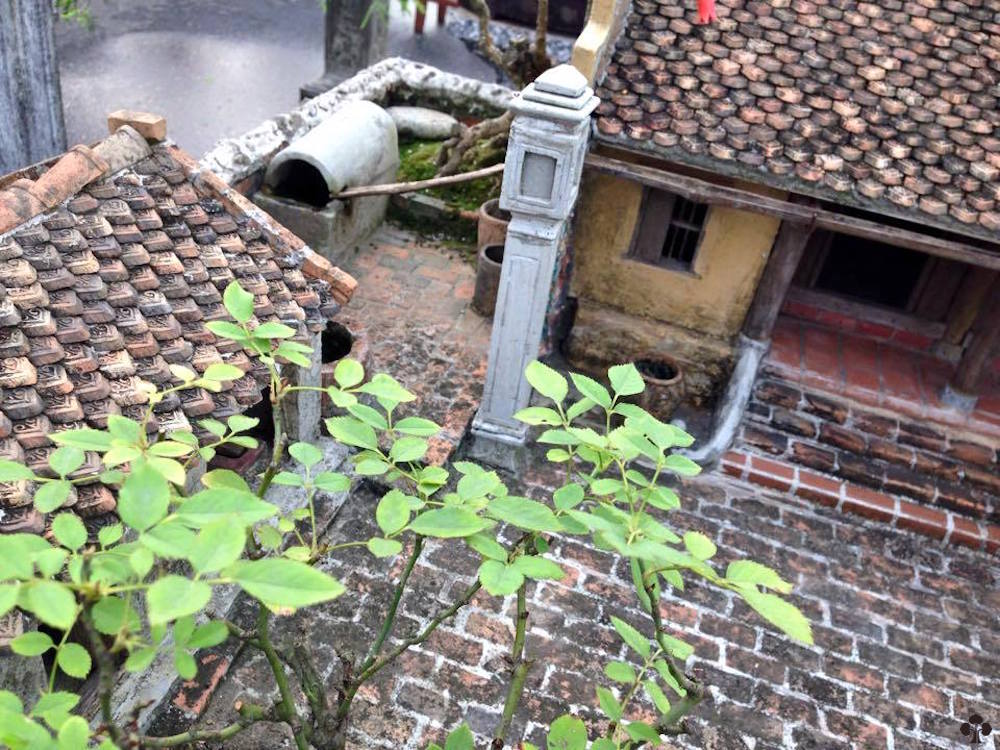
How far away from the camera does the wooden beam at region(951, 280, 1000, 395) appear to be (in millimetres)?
7949

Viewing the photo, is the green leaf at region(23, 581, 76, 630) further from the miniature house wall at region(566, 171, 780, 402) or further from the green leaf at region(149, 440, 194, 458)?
the miniature house wall at region(566, 171, 780, 402)

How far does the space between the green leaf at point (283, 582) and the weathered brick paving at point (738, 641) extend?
3865mm

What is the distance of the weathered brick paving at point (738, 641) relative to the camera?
5.69 meters

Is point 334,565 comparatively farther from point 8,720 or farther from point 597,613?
point 8,720

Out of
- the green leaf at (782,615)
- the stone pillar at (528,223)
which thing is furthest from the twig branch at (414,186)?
the green leaf at (782,615)

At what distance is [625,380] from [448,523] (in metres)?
0.87

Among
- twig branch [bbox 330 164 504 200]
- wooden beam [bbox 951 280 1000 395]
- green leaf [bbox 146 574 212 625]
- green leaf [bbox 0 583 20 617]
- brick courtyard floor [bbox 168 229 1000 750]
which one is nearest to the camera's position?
green leaf [bbox 146 574 212 625]

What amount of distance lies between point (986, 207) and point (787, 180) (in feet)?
5.07

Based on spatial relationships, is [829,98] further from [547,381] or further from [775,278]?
[547,381]

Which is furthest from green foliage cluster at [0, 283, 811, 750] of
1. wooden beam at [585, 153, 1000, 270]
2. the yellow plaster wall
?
the yellow plaster wall

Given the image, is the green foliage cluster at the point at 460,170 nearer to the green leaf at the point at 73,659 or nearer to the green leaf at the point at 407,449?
the green leaf at the point at 407,449

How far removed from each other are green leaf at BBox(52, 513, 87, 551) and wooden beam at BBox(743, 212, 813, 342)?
Answer: 668 cm

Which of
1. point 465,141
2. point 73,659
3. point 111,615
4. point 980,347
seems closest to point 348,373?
point 111,615

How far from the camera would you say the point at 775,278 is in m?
8.09
